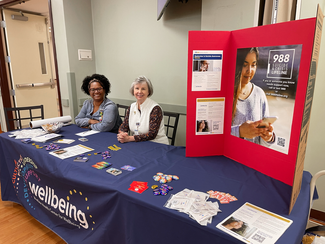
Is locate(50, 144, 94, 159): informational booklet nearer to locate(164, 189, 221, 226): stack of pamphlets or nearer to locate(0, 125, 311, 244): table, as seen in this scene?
locate(0, 125, 311, 244): table

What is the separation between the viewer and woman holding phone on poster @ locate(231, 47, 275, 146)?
124 cm

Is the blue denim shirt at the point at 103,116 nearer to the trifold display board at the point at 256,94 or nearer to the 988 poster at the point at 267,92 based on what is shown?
the trifold display board at the point at 256,94

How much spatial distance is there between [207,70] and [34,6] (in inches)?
180

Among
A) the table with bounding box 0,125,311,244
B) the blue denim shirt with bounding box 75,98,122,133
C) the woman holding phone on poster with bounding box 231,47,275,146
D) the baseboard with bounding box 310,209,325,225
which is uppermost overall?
the woman holding phone on poster with bounding box 231,47,275,146

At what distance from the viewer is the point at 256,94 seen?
1.27 meters

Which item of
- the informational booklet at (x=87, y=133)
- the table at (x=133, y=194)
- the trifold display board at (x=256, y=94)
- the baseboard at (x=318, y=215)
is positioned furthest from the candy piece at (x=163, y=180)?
the baseboard at (x=318, y=215)

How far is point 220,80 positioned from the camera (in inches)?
58.6

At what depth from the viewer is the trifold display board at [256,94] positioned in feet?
3.43

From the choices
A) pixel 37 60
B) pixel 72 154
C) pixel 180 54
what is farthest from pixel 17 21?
pixel 72 154

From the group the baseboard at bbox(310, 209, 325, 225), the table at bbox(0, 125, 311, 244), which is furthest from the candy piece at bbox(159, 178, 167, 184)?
the baseboard at bbox(310, 209, 325, 225)

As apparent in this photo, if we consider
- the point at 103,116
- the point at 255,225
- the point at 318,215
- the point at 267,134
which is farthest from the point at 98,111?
the point at 318,215

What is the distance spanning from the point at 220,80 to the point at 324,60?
3.67 ft

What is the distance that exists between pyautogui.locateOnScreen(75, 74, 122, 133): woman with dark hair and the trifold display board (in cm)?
118

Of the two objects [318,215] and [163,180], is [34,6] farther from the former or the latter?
[318,215]
